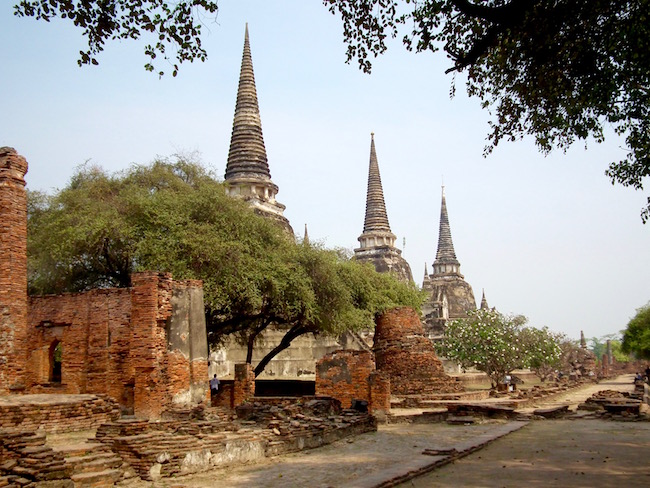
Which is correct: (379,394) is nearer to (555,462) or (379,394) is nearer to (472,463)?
(472,463)

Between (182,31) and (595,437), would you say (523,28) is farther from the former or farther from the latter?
(595,437)

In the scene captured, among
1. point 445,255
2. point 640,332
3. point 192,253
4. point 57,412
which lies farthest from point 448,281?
point 57,412

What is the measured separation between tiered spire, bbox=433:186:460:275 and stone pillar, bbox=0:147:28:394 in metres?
53.3

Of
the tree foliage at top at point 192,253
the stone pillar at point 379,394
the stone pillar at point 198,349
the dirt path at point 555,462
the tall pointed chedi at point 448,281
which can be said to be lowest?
the dirt path at point 555,462

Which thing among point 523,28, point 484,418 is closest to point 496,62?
point 523,28

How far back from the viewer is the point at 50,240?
1892 centimetres

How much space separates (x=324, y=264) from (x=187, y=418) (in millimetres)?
8630

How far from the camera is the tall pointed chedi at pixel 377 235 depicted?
51.0m

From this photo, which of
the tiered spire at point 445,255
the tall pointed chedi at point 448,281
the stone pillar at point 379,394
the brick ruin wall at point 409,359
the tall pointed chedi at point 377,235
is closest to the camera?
the stone pillar at point 379,394

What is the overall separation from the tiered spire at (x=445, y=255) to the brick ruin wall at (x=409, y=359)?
143 feet

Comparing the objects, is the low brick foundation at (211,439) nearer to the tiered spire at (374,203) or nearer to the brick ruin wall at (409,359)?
the brick ruin wall at (409,359)

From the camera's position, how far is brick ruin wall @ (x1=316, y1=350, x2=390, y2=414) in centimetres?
1609

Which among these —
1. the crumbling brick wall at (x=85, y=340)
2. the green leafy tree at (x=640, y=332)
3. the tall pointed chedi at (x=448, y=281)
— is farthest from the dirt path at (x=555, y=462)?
the tall pointed chedi at (x=448, y=281)

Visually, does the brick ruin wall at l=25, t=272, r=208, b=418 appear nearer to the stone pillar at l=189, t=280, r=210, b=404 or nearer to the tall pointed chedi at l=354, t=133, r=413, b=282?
the stone pillar at l=189, t=280, r=210, b=404
